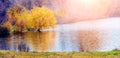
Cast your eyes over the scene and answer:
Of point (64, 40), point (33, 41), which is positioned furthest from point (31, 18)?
point (64, 40)

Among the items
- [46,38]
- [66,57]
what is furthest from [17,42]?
[66,57]

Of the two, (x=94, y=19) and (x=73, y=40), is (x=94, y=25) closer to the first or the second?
(x=94, y=19)

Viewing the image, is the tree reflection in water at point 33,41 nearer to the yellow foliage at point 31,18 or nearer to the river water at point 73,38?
the river water at point 73,38

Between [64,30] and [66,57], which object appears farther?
[64,30]

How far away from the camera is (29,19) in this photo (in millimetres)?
20672

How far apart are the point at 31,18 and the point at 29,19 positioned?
0.14 meters

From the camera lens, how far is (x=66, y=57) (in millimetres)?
10562

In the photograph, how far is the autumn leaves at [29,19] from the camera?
2041 cm

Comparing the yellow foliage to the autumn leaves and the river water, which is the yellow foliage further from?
the river water

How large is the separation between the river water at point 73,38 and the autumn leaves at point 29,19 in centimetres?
49

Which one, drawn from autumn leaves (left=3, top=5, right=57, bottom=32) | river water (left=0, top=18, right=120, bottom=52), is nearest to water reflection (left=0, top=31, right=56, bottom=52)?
river water (left=0, top=18, right=120, bottom=52)

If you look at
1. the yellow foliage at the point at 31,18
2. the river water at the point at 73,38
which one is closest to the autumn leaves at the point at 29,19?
the yellow foliage at the point at 31,18

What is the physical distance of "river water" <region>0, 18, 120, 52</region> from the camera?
18.8m

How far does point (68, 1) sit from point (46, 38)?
2.85 meters
